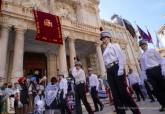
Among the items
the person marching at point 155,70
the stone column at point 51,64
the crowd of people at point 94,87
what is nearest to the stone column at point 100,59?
the stone column at point 51,64

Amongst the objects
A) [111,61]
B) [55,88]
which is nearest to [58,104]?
[55,88]

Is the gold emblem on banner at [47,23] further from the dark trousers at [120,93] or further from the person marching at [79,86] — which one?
the dark trousers at [120,93]

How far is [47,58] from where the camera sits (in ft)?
57.0

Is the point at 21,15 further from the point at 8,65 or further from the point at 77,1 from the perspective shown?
the point at 77,1

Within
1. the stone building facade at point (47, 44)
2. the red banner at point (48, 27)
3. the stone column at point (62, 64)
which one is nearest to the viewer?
the stone building facade at point (47, 44)

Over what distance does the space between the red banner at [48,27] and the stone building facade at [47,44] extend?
57 cm

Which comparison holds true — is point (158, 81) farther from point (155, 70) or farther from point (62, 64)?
point (62, 64)

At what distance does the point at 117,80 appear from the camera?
12.1 feet

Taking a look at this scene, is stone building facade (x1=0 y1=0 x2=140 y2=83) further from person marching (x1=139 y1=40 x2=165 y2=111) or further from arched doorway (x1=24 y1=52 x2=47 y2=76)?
person marching (x1=139 y1=40 x2=165 y2=111)

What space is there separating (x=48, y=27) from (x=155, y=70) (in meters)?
10.5

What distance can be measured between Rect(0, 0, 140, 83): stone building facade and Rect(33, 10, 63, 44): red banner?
0.57 meters

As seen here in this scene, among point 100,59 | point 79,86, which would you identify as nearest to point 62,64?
point 100,59

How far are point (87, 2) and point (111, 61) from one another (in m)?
18.8

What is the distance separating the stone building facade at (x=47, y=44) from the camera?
40.1ft
